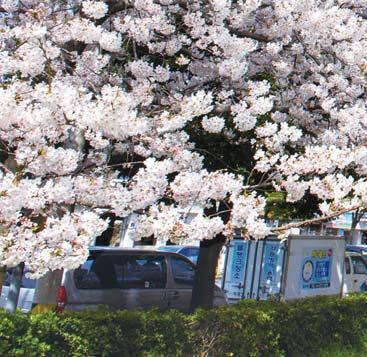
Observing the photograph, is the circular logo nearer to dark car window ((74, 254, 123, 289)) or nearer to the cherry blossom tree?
the cherry blossom tree

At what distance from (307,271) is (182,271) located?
2797mm

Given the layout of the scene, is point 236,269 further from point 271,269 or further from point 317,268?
point 317,268

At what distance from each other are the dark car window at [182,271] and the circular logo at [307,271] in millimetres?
2393

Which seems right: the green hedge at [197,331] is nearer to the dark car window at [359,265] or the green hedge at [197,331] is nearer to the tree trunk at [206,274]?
the tree trunk at [206,274]

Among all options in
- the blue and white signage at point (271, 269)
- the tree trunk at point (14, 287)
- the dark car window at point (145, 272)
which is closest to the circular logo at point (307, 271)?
the blue and white signage at point (271, 269)

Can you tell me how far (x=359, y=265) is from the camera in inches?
707

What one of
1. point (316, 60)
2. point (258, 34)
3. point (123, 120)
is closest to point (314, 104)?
point (316, 60)

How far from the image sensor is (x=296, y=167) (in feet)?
21.6

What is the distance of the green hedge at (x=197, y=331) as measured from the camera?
5.25m

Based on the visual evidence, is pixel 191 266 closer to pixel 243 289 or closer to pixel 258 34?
pixel 243 289

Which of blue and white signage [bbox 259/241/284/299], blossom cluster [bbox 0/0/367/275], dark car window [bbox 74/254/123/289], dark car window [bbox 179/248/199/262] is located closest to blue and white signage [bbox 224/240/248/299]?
blue and white signage [bbox 259/241/284/299]

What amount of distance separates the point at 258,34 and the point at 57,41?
2452 mm

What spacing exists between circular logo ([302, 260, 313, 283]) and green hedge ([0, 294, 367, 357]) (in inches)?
155

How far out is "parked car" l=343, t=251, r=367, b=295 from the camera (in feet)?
56.9
